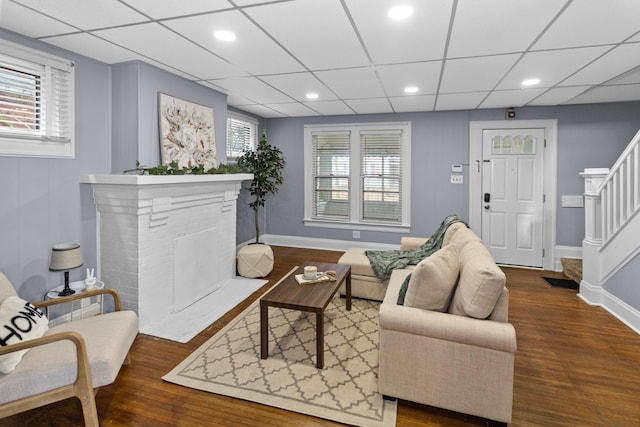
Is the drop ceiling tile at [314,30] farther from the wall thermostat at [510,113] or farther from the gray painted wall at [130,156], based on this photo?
the wall thermostat at [510,113]

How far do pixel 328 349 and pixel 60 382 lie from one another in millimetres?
1683

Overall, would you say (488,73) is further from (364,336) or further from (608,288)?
(364,336)

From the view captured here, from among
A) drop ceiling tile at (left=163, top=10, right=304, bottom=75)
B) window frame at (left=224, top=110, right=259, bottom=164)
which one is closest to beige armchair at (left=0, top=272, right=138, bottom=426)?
drop ceiling tile at (left=163, top=10, right=304, bottom=75)

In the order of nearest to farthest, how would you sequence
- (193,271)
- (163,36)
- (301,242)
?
(163,36) → (193,271) → (301,242)

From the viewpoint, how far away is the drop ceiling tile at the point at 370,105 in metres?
4.66

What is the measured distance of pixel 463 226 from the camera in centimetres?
340

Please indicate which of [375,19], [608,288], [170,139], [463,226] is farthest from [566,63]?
[170,139]

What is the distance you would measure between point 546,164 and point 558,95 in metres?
1.08

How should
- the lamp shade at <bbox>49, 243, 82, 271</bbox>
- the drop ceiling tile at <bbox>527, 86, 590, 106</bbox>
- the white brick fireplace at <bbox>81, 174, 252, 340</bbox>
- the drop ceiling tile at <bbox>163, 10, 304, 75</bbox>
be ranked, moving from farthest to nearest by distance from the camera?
the drop ceiling tile at <bbox>527, 86, 590, 106</bbox> < the white brick fireplace at <bbox>81, 174, 252, 340</bbox> < the lamp shade at <bbox>49, 243, 82, 271</bbox> < the drop ceiling tile at <bbox>163, 10, 304, 75</bbox>

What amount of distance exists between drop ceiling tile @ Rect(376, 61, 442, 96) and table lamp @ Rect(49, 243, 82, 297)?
308 centimetres

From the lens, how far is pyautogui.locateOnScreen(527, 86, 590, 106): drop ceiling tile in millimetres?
3951

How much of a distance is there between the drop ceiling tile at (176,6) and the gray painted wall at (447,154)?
3871 millimetres

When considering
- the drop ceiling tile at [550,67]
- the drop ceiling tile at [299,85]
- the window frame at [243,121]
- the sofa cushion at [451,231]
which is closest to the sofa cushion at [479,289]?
the sofa cushion at [451,231]

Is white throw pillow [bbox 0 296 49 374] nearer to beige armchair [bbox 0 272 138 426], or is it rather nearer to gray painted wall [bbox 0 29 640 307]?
beige armchair [bbox 0 272 138 426]
